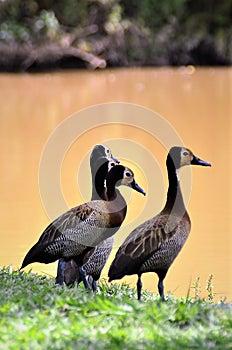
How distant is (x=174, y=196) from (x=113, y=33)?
23.9 m

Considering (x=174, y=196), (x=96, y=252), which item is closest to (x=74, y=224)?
(x=96, y=252)

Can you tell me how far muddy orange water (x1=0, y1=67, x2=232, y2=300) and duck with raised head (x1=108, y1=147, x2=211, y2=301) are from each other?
134 cm

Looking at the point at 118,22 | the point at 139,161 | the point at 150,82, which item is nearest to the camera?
the point at 139,161

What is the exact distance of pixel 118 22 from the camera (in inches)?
1134

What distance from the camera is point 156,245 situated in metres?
5.27

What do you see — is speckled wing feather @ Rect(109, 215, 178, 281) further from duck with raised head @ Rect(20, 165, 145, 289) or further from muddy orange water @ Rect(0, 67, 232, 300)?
muddy orange water @ Rect(0, 67, 232, 300)

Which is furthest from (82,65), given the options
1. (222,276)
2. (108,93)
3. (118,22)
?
(222,276)

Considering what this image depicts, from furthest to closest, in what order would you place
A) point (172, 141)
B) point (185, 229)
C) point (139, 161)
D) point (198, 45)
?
1. point (198, 45)
2. point (172, 141)
3. point (139, 161)
4. point (185, 229)

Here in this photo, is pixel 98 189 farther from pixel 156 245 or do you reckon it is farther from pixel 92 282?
pixel 156 245

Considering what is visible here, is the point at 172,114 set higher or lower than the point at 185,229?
lower

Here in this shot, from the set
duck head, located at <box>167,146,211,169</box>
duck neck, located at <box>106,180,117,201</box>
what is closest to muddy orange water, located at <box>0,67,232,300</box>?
duck neck, located at <box>106,180,117,201</box>

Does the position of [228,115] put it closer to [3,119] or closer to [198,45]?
[3,119]

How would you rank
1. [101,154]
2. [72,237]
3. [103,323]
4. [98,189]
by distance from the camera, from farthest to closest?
[101,154] < [98,189] < [72,237] < [103,323]

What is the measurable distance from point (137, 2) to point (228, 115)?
10.9 meters
